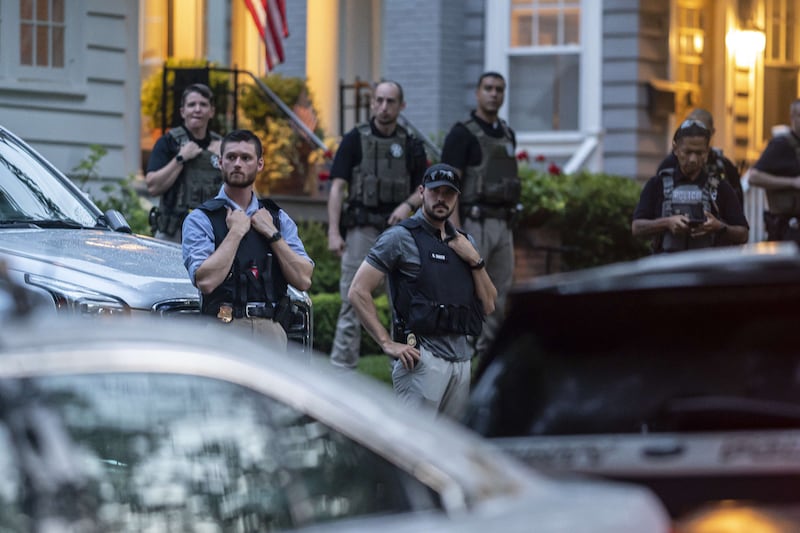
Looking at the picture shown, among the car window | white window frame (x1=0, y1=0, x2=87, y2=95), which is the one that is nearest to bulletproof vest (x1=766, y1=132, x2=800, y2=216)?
white window frame (x1=0, y1=0, x2=87, y2=95)

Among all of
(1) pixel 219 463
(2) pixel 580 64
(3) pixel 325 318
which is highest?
(2) pixel 580 64

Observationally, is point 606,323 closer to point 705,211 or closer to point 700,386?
point 700,386

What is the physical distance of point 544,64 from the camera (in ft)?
68.7

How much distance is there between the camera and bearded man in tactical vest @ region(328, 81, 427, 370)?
490 inches

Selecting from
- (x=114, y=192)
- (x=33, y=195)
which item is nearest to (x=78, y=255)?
(x=33, y=195)

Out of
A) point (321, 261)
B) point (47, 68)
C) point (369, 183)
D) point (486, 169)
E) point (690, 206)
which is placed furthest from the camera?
point (321, 261)

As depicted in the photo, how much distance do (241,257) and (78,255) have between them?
833 mm

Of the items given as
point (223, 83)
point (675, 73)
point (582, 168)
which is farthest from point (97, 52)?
point (675, 73)

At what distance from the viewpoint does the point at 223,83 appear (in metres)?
17.6

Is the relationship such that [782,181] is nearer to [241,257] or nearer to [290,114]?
[241,257]

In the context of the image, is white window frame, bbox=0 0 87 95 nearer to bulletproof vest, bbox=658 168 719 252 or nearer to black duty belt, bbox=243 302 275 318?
bulletproof vest, bbox=658 168 719 252

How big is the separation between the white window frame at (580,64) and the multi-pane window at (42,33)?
6.59m

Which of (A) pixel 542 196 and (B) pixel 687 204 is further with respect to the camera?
(A) pixel 542 196

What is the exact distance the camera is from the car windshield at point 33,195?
356 inches
